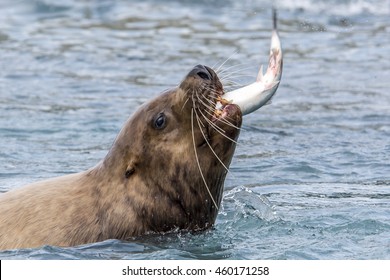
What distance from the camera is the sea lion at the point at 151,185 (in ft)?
24.3

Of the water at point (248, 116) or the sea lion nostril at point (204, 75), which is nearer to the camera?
the sea lion nostril at point (204, 75)

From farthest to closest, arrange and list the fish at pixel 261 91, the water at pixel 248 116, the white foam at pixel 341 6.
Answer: the white foam at pixel 341 6 < the water at pixel 248 116 < the fish at pixel 261 91

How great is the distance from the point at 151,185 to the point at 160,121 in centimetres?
42

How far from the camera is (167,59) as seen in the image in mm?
16797

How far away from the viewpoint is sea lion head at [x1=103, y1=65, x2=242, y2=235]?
24.2ft

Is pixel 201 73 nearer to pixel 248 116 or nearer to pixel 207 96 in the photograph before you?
pixel 207 96

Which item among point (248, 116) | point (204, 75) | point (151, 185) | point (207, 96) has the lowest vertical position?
point (248, 116)

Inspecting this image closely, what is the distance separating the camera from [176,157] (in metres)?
7.48

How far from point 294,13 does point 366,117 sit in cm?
738

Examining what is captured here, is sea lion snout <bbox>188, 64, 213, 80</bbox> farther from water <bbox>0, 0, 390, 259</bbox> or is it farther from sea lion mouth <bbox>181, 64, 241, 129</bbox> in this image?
water <bbox>0, 0, 390, 259</bbox>

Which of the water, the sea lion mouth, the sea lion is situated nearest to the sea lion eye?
the sea lion

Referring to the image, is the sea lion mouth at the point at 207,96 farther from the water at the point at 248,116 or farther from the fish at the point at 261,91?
the water at the point at 248,116

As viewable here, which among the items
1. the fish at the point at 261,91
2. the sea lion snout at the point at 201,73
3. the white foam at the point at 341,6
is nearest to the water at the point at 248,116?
the white foam at the point at 341,6

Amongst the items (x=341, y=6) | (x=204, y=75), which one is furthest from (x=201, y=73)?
(x=341, y=6)
